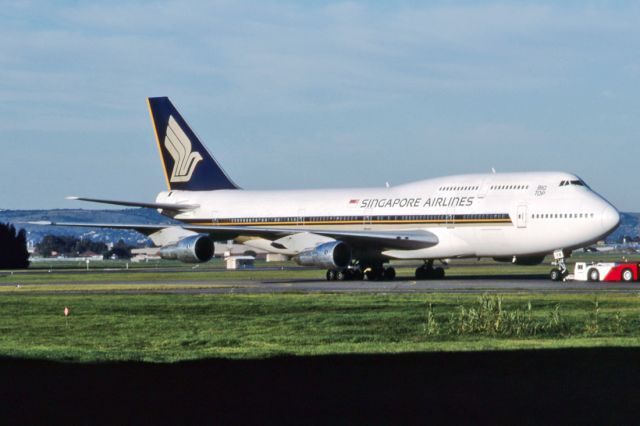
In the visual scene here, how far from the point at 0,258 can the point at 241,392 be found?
100837 millimetres

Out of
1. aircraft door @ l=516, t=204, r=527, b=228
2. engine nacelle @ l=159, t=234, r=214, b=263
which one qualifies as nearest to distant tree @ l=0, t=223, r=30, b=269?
engine nacelle @ l=159, t=234, r=214, b=263

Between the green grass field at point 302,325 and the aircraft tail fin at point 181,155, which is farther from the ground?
the aircraft tail fin at point 181,155

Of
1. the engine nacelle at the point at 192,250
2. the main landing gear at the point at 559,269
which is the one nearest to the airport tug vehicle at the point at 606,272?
the main landing gear at the point at 559,269

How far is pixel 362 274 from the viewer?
180 feet

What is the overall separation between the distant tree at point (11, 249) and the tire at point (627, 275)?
74.5 m

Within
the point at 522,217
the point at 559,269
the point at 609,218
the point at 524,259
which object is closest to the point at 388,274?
the point at 524,259

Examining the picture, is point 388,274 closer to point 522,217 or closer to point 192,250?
point 522,217

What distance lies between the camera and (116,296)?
4038cm

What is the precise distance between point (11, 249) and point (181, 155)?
175 feet

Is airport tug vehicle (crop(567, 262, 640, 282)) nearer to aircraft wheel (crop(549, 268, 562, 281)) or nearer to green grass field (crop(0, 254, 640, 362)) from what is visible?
aircraft wheel (crop(549, 268, 562, 281))

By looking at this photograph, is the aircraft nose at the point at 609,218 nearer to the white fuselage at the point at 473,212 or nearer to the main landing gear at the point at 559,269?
the white fuselage at the point at 473,212

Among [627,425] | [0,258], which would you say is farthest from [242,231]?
[0,258]

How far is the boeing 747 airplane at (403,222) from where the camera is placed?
48.5 m

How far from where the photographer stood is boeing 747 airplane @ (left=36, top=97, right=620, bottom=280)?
159 ft
